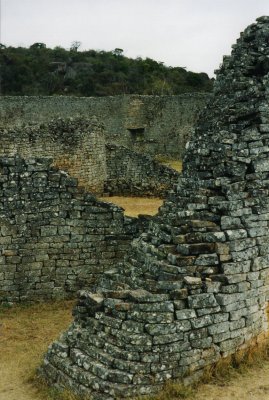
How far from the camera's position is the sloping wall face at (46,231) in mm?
12000

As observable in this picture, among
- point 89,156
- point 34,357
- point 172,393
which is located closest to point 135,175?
point 89,156

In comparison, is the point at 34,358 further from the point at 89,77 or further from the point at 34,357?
the point at 89,77

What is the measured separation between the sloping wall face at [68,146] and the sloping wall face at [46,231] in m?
6.94

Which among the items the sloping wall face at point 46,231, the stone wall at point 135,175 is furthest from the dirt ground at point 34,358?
the stone wall at point 135,175

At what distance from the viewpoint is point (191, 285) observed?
794 centimetres

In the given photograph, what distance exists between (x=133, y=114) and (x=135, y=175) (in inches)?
808

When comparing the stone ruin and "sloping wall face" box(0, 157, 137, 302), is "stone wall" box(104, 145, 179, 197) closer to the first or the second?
"sloping wall face" box(0, 157, 137, 302)

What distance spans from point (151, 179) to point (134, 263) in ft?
50.3

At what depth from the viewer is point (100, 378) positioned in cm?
751

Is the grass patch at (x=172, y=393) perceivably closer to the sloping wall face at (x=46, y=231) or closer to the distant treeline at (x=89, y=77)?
the sloping wall face at (x=46, y=231)

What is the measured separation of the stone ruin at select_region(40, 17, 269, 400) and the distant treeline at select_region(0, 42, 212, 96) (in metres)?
57.3

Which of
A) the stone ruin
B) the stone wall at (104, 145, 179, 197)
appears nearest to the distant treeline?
the stone wall at (104, 145, 179, 197)

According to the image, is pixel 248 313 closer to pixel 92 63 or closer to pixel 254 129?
pixel 254 129

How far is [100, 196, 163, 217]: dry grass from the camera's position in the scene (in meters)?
20.0
